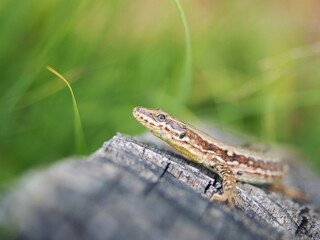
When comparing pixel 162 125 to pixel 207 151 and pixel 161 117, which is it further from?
pixel 207 151

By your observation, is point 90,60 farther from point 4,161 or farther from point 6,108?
point 4,161

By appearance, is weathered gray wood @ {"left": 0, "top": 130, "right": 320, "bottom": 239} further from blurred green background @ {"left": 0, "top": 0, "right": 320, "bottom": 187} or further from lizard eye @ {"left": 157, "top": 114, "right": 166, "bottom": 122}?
blurred green background @ {"left": 0, "top": 0, "right": 320, "bottom": 187}

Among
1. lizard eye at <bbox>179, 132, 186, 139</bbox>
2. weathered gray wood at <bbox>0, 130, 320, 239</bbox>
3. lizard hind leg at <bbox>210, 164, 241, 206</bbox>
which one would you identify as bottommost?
weathered gray wood at <bbox>0, 130, 320, 239</bbox>

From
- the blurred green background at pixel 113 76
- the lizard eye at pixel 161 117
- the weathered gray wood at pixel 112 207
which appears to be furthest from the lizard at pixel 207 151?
the weathered gray wood at pixel 112 207

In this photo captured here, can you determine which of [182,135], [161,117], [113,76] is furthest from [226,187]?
[113,76]

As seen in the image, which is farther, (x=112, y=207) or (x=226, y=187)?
(x=226, y=187)

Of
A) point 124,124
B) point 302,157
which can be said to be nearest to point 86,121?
point 124,124

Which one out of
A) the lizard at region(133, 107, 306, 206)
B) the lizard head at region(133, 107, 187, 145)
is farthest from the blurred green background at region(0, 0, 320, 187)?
the lizard head at region(133, 107, 187, 145)
